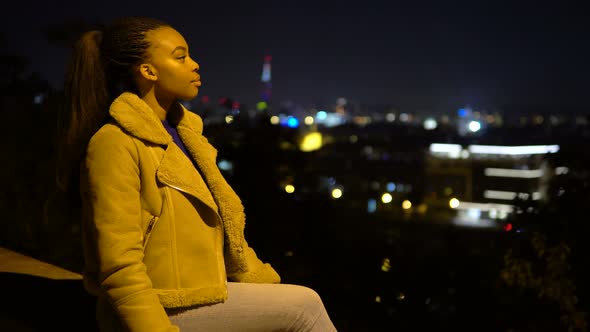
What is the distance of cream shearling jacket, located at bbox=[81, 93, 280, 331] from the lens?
4.31ft

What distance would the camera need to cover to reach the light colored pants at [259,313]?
1.51 metres

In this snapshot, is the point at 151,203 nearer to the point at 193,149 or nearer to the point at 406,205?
the point at 193,149

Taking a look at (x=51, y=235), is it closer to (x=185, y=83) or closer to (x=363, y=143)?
(x=185, y=83)

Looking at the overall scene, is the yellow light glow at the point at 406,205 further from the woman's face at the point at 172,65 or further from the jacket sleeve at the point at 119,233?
the jacket sleeve at the point at 119,233

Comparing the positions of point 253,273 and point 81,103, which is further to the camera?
point 253,273

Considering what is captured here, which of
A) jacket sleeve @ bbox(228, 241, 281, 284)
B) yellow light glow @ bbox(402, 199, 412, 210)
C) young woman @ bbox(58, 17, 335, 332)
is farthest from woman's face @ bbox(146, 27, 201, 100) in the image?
yellow light glow @ bbox(402, 199, 412, 210)

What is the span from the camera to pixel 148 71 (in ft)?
5.05

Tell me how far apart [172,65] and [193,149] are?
26 centimetres

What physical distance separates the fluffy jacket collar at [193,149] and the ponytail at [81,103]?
0.09 m

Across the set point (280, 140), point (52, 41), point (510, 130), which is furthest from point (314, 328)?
point (510, 130)

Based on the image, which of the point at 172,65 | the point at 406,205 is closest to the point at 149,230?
the point at 172,65

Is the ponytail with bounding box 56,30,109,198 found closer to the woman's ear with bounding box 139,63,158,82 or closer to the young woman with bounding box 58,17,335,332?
the young woman with bounding box 58,17,335,332

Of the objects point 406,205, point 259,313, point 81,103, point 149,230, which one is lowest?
point 406,205

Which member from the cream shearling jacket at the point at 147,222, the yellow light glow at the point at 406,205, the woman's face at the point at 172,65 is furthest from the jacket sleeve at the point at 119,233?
the yellow light glow at the point at 406,205
